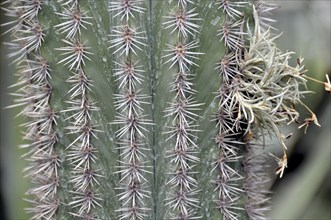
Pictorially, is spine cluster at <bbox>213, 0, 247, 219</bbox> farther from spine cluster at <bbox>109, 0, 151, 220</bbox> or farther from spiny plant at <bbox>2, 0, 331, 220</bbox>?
spine cluster at <bbox>109, 0, 151, 220</bbox>

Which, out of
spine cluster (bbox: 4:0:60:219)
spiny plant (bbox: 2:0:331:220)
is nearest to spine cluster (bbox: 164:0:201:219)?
spiny plant (bbox: 2:0:331:220)

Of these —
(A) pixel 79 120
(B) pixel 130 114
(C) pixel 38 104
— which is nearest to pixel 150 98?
(B) pixel 130 114

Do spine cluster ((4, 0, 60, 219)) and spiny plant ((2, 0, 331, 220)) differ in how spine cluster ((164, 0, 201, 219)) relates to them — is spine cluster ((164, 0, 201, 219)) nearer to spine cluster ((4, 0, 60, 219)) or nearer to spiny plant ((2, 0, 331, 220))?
spiny plant ((2, 0, 331, 220))

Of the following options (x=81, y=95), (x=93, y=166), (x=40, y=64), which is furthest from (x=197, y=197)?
(x=40, y=64)

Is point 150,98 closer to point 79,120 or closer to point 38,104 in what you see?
point 79,120

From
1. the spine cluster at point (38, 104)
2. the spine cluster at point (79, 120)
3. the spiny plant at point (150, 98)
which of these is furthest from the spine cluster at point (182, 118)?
→ the spine cluster at point (38, 104)

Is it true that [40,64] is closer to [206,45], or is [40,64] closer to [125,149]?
[125,149]

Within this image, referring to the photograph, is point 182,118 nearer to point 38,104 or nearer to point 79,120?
point 79,120
